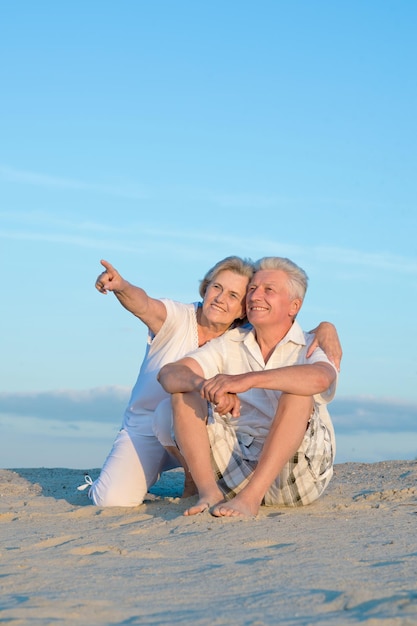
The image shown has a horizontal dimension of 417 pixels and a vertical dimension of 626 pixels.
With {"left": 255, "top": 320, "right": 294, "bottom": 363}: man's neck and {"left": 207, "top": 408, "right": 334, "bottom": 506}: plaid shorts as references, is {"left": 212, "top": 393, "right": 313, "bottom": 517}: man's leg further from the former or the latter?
{"left": 255, "top": 320, "right": 294, "bottom": 363}: man's neck

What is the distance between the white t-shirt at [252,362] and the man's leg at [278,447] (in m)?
0.46

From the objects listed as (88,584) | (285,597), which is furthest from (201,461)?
(285,597)

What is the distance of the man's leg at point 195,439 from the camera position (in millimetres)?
5285

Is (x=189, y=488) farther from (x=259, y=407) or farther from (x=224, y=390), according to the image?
(x=224, y=390)

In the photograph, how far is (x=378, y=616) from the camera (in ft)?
9.66

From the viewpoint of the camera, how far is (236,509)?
4961mm

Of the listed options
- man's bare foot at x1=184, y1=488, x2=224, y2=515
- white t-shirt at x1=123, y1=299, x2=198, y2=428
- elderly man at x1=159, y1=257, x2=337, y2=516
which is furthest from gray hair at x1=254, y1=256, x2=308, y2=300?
man's bare foot at x1=184, y1=488, x2=224, y2=515

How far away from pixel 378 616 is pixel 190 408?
2514 millimetres

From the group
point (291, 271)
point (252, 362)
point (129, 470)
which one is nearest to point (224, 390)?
point (252, 362)

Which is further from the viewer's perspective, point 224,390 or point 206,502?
point 206,502

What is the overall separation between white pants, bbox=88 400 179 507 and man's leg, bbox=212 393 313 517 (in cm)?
121

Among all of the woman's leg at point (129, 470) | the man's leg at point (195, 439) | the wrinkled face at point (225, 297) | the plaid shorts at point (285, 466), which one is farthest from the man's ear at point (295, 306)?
the woman's leg at point (129, 470)

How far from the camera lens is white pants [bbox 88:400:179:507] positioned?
6.20 meters

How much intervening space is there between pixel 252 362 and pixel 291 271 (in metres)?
0.67
